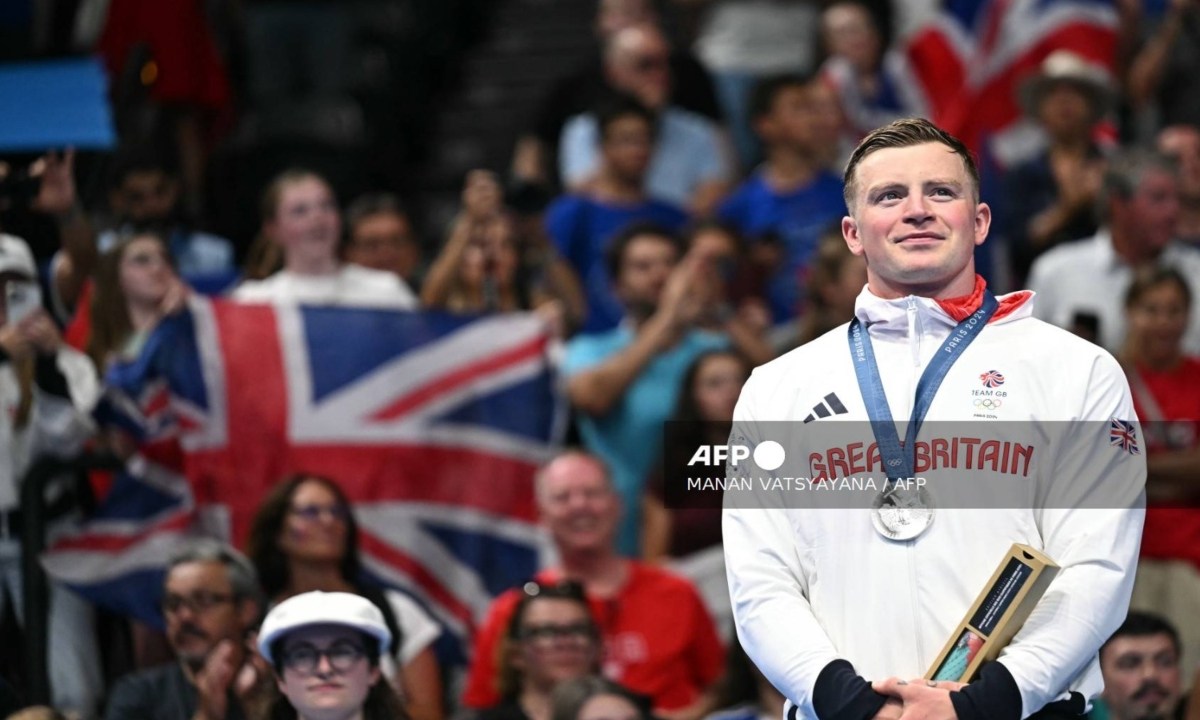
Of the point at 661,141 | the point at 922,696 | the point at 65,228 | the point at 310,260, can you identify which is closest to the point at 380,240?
the point at 310,260

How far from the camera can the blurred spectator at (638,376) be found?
31.2 feet

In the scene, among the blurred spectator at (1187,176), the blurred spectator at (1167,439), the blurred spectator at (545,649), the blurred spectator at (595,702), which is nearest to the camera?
the blurred spectator at (595,702)

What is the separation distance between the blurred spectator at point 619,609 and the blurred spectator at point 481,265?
1345 millimetres

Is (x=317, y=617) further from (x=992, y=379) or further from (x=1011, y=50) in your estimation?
(x=1011, y=50)

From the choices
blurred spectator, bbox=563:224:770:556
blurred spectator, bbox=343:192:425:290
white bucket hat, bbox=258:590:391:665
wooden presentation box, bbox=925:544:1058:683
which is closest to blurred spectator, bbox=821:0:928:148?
blurred spectator, bbox=343:192:425:290

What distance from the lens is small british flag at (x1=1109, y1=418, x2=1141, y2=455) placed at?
4.82 meters

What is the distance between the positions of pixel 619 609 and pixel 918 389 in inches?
144

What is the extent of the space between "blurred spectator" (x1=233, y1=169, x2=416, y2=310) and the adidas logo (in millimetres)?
4668

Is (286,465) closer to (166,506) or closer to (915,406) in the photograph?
(166,506)

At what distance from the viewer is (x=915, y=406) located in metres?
4.82

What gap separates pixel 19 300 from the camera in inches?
298

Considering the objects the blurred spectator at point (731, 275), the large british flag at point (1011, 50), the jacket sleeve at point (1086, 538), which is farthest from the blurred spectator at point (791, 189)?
the jacket sleeve at point (1086, 538)

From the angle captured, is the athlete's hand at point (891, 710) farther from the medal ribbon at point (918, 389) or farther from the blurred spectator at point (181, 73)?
the blurred spectator at point (181, 73)

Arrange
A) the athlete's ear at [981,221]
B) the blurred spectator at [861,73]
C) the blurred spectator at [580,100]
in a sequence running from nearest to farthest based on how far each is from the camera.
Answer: the athlete's ear at [981,221]
the blurred spectator at [580,100]
the blurred spectator at [861,73]
